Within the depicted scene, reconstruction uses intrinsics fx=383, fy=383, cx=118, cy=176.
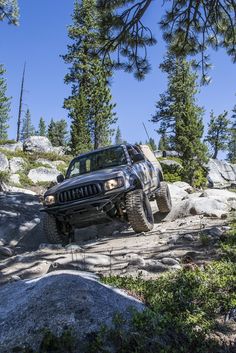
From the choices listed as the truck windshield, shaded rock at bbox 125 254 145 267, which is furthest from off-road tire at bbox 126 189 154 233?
shaded rock at bbox 125 254 145 267

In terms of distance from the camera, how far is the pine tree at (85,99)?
31.8 meters

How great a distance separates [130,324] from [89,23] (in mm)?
39134

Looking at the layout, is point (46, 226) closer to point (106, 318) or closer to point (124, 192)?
point (124, 192)

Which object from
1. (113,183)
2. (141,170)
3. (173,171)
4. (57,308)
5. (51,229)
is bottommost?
(57,308)

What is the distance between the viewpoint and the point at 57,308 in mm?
2836

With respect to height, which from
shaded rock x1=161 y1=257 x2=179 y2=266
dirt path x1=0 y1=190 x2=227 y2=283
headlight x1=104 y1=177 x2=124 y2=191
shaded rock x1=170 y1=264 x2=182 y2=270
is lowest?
shaded rock x1=170 y1=264 x2=182 y2=270

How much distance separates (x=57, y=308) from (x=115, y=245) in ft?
13.4

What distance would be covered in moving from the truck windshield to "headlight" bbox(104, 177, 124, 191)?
1278 millimetres

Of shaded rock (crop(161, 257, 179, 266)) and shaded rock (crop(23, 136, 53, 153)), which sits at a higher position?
shaded rock (crop(23, 136, 53, 153))

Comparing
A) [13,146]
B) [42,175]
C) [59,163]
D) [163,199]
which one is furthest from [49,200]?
[13,146]

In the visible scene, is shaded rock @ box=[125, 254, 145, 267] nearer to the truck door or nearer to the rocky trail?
the rocky trail

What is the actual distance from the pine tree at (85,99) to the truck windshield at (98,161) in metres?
18.9

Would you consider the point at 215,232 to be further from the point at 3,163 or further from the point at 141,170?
the point at 3,163

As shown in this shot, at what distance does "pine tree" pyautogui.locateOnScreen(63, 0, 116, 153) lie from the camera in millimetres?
31766
